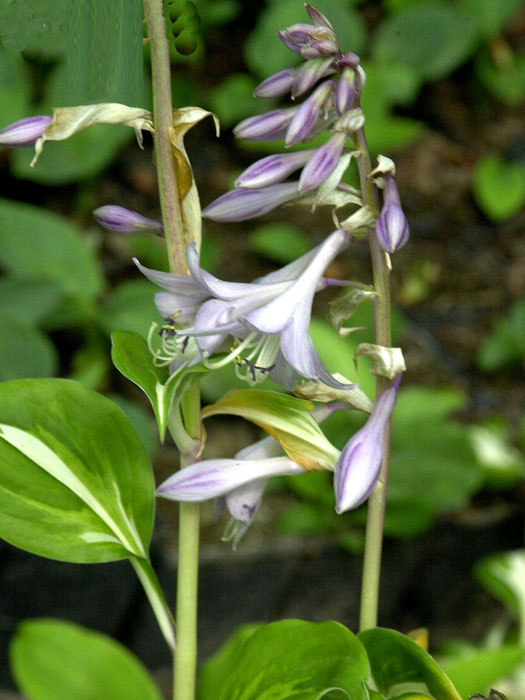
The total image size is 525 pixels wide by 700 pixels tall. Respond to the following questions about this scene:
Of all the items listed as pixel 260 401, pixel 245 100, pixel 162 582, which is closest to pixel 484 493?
pixel 162 582

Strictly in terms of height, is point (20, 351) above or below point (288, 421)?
below

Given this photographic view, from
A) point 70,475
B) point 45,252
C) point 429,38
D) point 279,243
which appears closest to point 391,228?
point 70,475

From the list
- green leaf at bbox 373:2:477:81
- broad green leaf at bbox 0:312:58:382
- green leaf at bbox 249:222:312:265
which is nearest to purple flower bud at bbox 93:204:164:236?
broad green leaf at bbox 0:312:58:382

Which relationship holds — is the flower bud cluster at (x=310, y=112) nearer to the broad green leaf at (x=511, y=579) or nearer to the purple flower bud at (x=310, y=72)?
the purple flower bud at (x=310, y=72)

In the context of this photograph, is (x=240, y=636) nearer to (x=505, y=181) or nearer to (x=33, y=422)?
(x=33, y=422)

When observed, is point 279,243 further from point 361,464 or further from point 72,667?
point 361,464

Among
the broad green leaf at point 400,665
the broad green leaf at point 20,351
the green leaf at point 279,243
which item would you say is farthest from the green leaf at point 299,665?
the green leaf at point 279,243

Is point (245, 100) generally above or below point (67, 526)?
above
